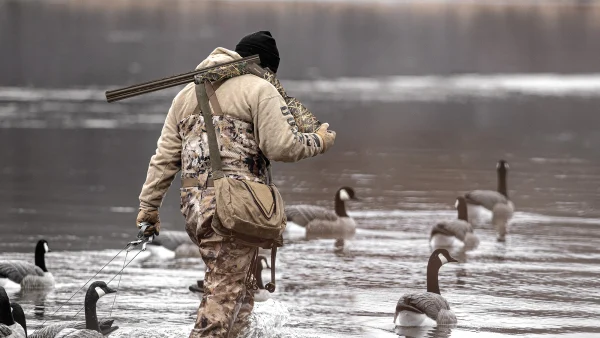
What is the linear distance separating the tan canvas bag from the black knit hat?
348 millimetres

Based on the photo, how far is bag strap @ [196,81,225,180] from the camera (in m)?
7.27

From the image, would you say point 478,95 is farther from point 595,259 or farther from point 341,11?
point 341,11

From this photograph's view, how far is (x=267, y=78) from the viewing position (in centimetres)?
741

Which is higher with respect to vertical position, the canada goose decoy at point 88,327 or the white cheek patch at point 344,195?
the canada goose decoy at point 88,327

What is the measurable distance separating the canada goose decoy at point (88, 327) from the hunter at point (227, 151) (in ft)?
3.77

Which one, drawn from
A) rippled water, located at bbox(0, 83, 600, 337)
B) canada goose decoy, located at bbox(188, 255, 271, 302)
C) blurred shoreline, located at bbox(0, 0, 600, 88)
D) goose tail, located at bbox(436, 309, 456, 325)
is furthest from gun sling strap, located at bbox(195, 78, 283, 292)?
blurred shoreline, located at bbox(0, 0, 600, 88)

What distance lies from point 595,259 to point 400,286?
275cm

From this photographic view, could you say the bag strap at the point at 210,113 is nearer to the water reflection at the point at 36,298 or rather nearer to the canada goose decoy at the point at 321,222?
the water reflection at the point at 36,298

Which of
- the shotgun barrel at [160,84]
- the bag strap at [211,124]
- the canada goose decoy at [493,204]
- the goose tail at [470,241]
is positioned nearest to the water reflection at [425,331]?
the bag strap at [211,124]

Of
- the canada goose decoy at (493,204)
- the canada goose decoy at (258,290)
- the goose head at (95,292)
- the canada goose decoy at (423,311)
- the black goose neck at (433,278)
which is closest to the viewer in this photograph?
the goose head at (95,292)

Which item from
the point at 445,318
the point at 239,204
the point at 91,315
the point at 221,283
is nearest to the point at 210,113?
the point at 239,204

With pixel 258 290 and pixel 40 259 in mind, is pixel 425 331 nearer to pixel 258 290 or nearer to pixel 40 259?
pixel 258 290

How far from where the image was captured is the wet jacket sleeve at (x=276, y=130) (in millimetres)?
7188

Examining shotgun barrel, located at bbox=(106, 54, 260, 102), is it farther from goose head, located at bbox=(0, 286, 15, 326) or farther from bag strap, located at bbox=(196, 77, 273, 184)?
goose head, located at bbox=(0, 286, 15, 326)
